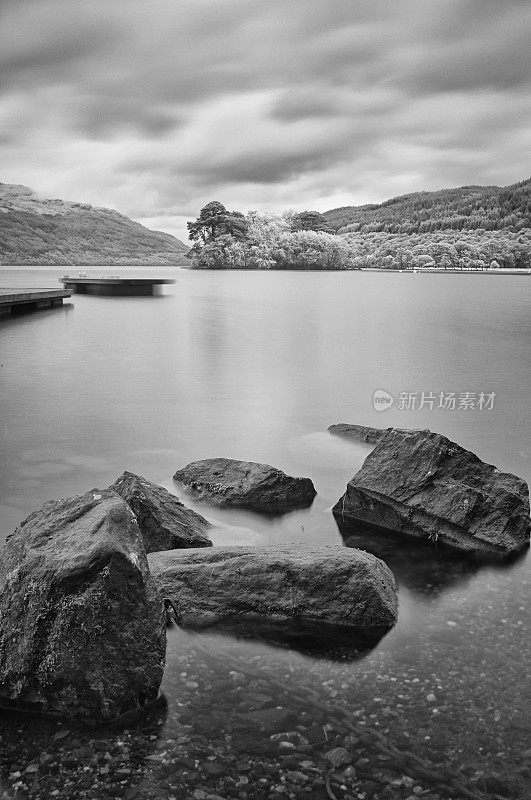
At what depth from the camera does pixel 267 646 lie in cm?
448

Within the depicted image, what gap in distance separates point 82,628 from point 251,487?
3.35 metres

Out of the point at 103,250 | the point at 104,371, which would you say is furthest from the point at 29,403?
the point at 103,250

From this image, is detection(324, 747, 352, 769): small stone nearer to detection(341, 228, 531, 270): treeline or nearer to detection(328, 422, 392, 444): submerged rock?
detection(328, 422, 392, 444): submerged rock

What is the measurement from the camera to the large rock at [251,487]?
22.4 ft

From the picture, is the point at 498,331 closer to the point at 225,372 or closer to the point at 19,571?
the point at 225,372

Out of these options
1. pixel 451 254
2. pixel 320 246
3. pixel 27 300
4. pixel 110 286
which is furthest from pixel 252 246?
pixel 27 300

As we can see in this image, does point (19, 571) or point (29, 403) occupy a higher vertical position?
point (19, 571)

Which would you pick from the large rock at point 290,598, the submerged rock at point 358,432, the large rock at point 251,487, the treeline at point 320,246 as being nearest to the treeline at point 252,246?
the treeline at point 320,246

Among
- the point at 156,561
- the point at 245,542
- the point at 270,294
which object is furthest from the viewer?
the point at 270,294

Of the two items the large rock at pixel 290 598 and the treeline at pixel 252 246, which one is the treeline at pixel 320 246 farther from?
the large rock at pixel 290 598

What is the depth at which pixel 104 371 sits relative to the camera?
1719 cm

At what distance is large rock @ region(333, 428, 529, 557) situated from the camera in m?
5.97

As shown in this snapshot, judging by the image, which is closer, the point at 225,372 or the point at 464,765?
the point at 464,765

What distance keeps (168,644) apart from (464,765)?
184 centimetres
